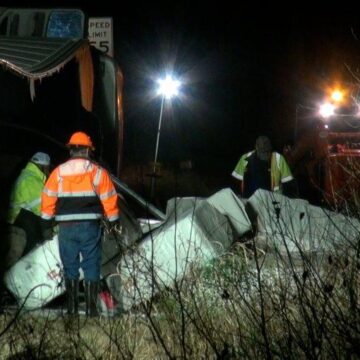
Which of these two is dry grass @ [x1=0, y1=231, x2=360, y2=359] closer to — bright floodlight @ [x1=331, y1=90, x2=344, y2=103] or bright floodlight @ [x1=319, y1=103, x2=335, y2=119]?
bright floodlight @ [x1=319, y1=103, x2=335, y2=119]

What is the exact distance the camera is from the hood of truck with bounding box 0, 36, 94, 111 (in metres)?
7.29

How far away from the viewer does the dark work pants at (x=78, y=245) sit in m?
7.28

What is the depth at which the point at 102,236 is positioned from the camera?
7539 millimetres

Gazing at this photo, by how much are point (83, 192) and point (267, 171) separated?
11.5 ft

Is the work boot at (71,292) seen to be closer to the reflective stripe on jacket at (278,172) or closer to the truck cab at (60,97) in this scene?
the truck cab at (60,97)

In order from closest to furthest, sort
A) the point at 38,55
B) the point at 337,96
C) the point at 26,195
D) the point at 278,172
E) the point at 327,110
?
the point at 38,55 < the point at 26,195 < the point at 278,172 < the point at 327,110 < the point at 337,96

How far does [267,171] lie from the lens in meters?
10.1

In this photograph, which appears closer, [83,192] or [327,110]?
[83,192]

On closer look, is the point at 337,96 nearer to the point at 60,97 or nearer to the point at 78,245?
Result: the point at 60,97

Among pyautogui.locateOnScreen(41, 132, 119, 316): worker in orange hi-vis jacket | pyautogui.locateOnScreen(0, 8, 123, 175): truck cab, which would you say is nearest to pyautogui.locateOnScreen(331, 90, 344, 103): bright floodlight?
pyautogui.locateOnScreen(0, 8, 123, 175): truck cab

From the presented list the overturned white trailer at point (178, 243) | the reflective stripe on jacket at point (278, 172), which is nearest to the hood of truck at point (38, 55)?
the overturned white trailer at point (178, 243)

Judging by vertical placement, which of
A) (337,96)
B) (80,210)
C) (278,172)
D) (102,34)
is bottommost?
(80,210)

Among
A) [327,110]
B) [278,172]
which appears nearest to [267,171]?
[278,172]

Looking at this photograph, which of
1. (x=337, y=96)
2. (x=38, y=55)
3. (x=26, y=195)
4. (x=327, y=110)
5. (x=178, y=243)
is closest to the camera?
(x=178, y=243)
